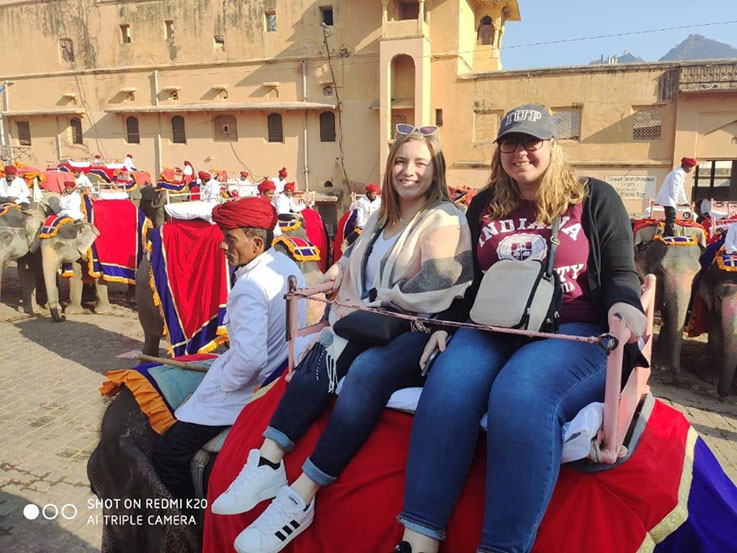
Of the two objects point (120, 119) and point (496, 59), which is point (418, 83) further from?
point (120, 119)

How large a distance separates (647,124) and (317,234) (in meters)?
19.8

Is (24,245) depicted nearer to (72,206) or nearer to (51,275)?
(51,275)

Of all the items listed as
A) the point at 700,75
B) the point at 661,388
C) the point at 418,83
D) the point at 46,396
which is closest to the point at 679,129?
the point at 700,75

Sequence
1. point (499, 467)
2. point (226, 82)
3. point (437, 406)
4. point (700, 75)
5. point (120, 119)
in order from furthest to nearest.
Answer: point (120, 119) < point (226, 82) < point (700, 75) < point (437, 406) < point (499, 467)

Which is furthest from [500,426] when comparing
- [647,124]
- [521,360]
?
[647,124]

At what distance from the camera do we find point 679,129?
2331cm

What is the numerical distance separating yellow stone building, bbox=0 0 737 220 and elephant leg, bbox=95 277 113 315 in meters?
18.7

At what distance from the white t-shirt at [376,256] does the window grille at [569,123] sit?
24636 millimetres

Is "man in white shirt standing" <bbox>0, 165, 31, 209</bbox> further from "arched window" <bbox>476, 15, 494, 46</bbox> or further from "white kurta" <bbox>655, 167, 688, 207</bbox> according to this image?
"arched window" <bbox>476, 15, 494, 46</bbox>

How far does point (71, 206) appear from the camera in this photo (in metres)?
9.98

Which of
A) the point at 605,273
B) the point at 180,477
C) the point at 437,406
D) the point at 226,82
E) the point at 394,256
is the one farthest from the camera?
the point at 226,82

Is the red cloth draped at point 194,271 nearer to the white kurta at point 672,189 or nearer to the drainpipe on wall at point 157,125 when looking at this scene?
the white kurta at point 672,189

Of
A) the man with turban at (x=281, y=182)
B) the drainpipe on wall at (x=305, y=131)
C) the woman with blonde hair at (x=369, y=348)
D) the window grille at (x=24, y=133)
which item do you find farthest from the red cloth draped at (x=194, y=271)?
the window grille at (x=24, y=133)

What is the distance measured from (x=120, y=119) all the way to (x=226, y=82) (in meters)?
6.89
